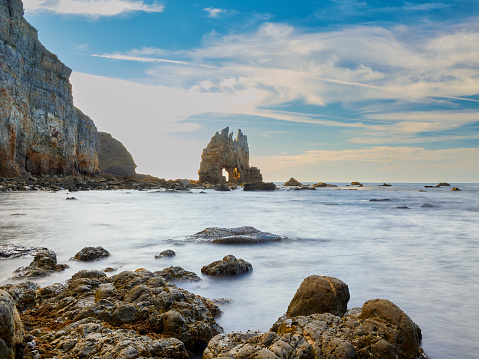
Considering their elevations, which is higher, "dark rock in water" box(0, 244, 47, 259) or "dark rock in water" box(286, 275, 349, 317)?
"dark rock in water" box(286, 275, 349, 317)

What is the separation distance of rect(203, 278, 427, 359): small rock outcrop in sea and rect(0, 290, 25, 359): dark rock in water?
4.83 feet

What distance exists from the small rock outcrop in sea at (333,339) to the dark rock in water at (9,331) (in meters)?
1.47

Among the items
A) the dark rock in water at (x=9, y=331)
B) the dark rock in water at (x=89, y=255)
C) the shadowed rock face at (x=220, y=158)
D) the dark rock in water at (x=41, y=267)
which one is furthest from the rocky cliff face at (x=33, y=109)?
the dark rock in water at (x=9, y=331)

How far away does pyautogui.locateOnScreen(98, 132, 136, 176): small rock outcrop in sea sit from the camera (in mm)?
89000

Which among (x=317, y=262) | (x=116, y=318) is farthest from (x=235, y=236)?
(x=116, y=318)

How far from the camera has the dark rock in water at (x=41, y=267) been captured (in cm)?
531

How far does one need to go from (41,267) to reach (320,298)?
4990 millimetres

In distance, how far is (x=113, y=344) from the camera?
8.73 feet

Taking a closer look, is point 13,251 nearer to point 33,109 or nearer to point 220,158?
point 33,109

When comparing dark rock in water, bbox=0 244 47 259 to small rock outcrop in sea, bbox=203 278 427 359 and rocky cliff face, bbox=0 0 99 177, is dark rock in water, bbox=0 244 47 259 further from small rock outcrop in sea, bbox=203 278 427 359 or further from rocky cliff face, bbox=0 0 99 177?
rocky cliff face, bbox=0 0 99 177

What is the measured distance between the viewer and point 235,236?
937 cm

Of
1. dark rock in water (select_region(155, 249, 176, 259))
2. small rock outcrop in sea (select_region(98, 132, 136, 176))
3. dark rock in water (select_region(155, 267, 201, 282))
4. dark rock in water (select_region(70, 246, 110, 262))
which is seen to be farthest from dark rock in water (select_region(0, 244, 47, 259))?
small rock outcrop in sea (select_region(98, 132, 136, 176))

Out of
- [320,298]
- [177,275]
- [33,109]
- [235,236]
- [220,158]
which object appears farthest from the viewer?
[220,158]

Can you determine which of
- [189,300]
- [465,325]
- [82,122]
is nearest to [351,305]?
[465,325]
